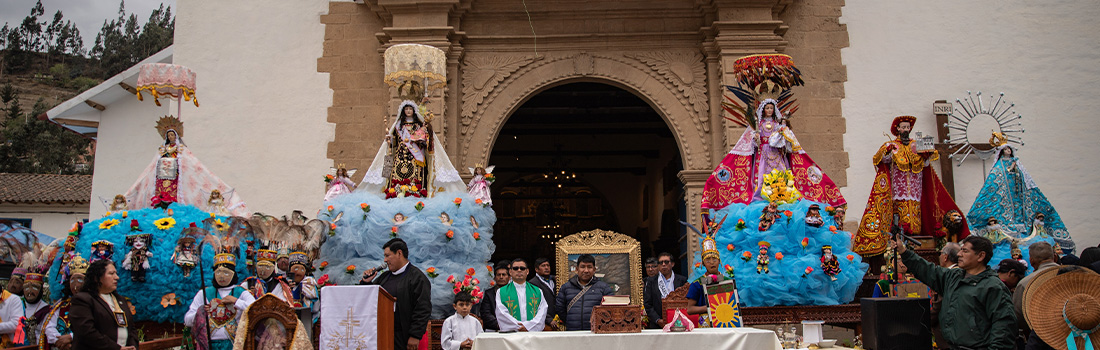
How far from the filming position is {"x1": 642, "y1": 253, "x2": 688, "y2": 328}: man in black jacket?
8562 mm

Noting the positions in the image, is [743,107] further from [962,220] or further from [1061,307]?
[1061,307]

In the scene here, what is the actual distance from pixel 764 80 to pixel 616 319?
471cm

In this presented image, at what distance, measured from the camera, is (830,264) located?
27.6 feet

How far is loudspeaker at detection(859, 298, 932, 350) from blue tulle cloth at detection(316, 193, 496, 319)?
415 centimetres

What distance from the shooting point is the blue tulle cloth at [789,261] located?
834 cm

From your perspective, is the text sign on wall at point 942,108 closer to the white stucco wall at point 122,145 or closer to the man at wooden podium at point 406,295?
the man at wooden podium at point 406,295

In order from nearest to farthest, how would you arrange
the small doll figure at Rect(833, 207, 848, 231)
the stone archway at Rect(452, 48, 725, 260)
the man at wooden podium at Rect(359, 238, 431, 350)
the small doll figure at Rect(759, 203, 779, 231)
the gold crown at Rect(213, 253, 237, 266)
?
1. the gold crown at Rect(213, 253, 237, 266)
2. the man at wooden podium at Rect(359, 238, 431, 350)
3. the small doll figure at Rect(759, 203, 779, 231)
4. the small doll figure at Rect(833, 207, 848, 231)
5. the stone archway at Rect(452, 48, 725, 260)

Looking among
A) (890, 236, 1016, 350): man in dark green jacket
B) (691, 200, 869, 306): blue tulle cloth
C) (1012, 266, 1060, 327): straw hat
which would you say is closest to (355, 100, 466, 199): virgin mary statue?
(691, 200, 869, 306): blue tulle cloth

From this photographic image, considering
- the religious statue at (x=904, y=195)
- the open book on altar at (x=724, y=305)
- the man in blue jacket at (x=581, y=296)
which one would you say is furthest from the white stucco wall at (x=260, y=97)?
the religious statue at (x=904, y=195)

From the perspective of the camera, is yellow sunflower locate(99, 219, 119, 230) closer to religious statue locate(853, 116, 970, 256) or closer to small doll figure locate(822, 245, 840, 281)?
small doll figure locate(822, 245, 840, 281)

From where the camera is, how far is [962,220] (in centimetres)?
944

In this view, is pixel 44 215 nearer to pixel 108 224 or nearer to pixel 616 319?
pixel 108 224

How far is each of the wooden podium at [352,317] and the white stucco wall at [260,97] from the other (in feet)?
15.9

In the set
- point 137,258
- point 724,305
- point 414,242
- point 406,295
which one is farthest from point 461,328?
point 137,258
